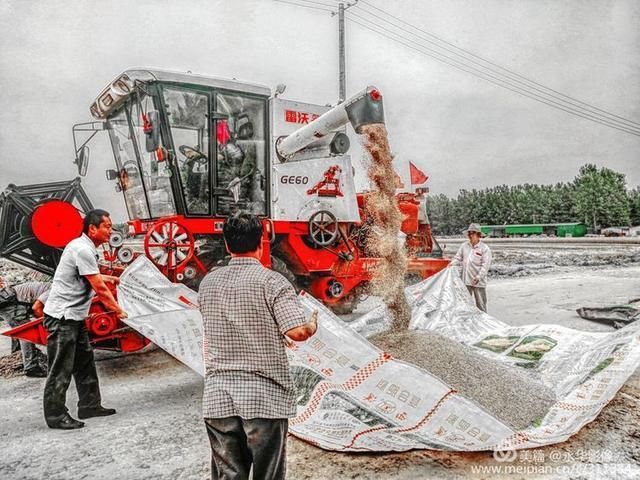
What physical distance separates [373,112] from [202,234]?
2.35 m

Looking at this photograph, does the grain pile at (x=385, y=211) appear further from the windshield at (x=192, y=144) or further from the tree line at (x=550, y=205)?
the tree line at (x=550, y=205)

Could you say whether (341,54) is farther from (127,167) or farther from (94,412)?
(94,412)

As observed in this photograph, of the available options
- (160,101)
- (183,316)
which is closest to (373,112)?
(160,101)

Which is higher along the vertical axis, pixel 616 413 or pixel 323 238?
pixel 323 238

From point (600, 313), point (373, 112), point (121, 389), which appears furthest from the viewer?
point (600, 313)

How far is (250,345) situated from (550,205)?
2661 inches

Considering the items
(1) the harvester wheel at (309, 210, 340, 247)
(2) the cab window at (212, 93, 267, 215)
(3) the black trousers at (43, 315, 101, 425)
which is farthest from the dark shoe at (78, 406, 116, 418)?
(1) the harvester wheel at (309, 210, 340, 247)

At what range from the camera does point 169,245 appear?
489 centimetres

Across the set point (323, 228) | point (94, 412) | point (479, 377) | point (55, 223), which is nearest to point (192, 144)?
point (55, 223)

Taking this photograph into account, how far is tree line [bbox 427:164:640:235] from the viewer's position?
180 feet

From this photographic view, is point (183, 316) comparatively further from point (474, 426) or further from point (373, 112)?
point (373, 112)

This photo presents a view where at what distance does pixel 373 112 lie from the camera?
4.78 m

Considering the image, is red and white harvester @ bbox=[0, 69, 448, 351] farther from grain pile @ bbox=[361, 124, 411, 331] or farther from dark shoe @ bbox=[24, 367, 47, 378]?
dark shoe @ bbox=[24, 367, 47, 378]

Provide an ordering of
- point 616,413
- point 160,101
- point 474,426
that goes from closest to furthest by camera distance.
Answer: point 474,426, point 616,413, point 160,101
